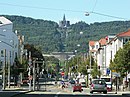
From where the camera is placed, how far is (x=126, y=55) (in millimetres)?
80000

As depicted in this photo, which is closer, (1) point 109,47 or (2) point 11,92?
(2) point 11,92

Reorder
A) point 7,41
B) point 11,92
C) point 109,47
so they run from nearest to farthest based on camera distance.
→ point 11,92
point 109,47
point 7,41

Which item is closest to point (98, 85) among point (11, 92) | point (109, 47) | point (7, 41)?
point (11, 92)

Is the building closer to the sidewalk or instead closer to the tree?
the tree

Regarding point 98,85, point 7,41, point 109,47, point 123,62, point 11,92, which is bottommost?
point 11,92

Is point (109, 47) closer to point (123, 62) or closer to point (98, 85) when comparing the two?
point (123, 62)

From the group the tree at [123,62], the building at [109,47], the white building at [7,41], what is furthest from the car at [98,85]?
the white building at [7,41]

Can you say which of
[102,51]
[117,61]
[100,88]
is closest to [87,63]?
[102,51]

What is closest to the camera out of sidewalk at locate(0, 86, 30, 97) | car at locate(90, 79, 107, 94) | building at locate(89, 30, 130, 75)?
sidewalk at locate(0, 86, 30, 97)

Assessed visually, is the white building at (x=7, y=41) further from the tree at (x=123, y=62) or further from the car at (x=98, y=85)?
the car at (x=98, y=85)

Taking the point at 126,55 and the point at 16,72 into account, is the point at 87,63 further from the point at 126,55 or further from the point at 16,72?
the point at 126,55

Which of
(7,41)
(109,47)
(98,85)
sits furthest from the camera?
(7,41)

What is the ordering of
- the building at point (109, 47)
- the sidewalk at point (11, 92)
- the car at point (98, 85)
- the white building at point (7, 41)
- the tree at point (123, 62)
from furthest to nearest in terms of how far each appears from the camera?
the white building at point (7, 41), the building at point (109, 47), the tree at point (123, 62), the car at point (98, 85), the sidewalk at point (11, 92)

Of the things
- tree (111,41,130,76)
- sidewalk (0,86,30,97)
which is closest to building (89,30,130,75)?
tree (111,41,130,76)
